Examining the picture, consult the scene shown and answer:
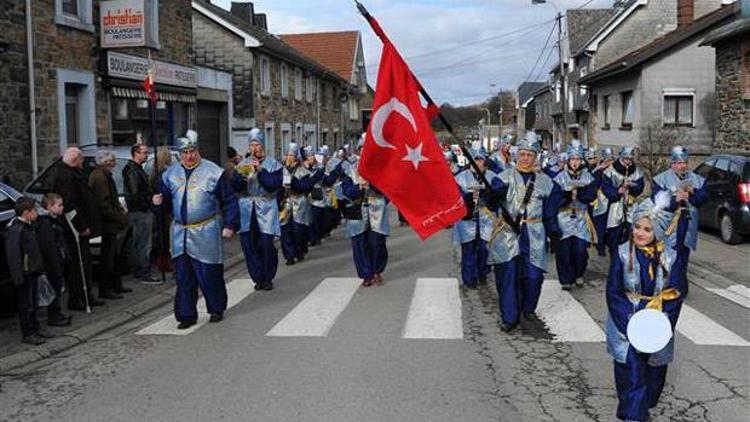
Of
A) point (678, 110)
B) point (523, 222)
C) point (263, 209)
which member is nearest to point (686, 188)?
point (523, 222)

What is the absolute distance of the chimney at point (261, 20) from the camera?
4349cm

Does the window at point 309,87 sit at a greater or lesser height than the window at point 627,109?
greater

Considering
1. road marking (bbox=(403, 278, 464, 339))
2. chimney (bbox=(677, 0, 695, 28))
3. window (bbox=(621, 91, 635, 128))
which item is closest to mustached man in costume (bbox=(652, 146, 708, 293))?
road marking (bbox=(403, 278, 464, 339))

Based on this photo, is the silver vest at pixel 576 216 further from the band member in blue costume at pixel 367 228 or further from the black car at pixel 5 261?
the black car at pixel 5 261

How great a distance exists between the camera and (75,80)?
1538cm

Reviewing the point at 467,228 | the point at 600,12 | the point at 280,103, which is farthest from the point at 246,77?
the point at 600,12

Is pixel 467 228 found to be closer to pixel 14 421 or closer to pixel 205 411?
pixel 205 411

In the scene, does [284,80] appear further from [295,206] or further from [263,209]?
[263,209]

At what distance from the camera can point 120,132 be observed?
17844 mm

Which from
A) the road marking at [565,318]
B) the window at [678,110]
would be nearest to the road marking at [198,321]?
the road marking at [565,318]

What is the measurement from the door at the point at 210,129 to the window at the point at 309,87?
12093mm

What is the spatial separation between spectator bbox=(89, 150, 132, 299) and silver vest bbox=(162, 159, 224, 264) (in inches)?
63.8

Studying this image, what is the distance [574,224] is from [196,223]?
16.7 feet

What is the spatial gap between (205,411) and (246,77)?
25487 mm
